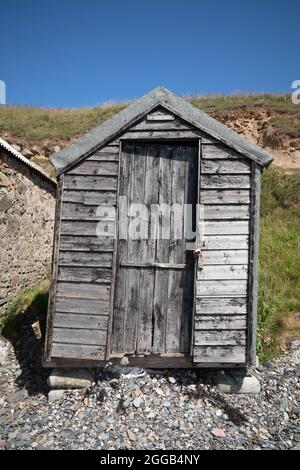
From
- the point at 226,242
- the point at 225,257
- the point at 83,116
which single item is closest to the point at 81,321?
the point at 225,257

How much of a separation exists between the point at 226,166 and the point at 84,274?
2.55 meters

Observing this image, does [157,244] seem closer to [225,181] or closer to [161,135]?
[225,181]

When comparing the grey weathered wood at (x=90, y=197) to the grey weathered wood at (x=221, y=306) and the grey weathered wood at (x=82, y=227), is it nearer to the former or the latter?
the grey weathered wood at (x=82, y=227)

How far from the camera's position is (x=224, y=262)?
4793 mm

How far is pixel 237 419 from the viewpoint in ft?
14.5

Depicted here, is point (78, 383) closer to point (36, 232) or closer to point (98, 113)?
point (36, 232)

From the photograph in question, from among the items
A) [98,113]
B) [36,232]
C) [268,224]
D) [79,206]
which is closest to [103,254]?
[79,206]

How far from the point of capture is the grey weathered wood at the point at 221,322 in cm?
477

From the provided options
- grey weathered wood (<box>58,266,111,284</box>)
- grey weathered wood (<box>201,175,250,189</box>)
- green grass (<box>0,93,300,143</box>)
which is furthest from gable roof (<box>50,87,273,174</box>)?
green grass (<box>0,93,300,143</box>)

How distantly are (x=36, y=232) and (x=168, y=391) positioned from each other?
543 cm

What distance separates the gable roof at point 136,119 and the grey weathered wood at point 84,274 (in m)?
1.44

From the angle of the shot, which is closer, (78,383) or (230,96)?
(78,383)

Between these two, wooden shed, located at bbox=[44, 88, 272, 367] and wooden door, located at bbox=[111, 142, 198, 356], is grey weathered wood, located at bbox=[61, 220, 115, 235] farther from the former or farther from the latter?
wooden door, located at bbox=[111, 142, 198, 356]

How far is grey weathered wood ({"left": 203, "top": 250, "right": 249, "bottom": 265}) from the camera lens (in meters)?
4.78
